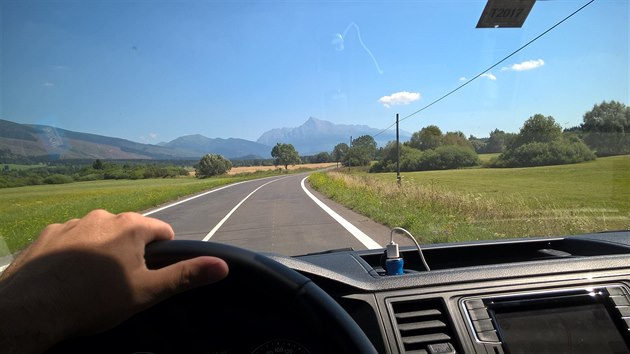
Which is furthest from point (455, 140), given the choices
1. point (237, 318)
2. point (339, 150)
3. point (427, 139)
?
point (237, 318)

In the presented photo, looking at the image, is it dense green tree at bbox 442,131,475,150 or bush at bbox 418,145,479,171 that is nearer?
bush at bbox 418,145,479,171

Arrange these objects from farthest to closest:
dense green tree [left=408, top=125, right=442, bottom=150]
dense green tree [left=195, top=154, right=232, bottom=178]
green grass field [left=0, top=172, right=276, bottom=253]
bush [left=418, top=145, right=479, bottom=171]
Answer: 1. dense green tree [left=408, top=125, right=442, bottom=150]
2. bush [left=418, top=145, right=479, bottom=171]
3. dense green tree [left=195, top=154, right=232, bottom=178]
4. green grass field [left=0, top=172, right=276, bottom=253]

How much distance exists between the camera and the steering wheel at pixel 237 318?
1.31 m

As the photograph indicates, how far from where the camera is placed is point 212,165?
1032 cm

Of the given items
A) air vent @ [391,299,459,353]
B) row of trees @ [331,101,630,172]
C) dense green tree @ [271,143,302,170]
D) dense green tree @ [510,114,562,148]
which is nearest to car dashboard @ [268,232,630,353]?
air vent @ [391,299,459,353]

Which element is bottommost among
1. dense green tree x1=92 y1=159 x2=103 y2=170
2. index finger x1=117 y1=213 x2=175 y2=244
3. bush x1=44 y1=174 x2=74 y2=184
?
bush x1=44 y1=174 x2=74 y2=184

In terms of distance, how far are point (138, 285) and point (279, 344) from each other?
0.47 m

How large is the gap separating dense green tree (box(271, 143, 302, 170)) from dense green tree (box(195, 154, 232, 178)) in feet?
6.54

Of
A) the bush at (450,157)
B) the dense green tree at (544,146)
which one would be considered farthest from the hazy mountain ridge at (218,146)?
the bush at (450,157)

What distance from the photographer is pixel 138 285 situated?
1.26 metres

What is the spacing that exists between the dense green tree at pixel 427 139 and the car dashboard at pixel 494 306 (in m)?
53.6

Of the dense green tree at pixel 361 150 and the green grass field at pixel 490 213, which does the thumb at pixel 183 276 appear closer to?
the green grass field at pixel 490 213

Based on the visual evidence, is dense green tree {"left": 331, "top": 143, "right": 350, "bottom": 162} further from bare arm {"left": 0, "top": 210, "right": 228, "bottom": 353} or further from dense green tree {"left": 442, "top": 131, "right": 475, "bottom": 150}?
bare arm {"left": 0, "top": 210, "right": 228, "bottom": 353}

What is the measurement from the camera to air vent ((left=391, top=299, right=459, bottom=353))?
1.97 meters
